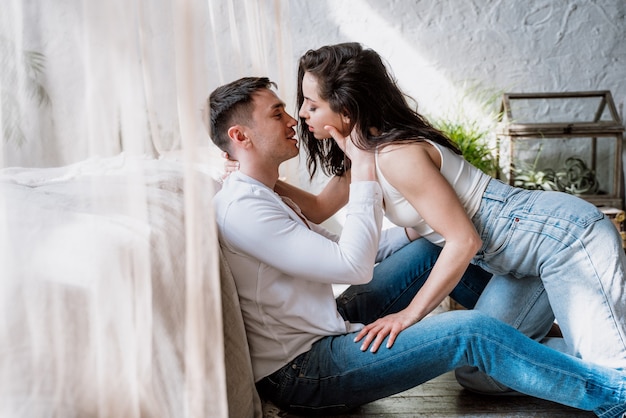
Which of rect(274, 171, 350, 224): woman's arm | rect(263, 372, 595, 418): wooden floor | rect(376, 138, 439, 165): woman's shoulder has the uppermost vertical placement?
rect(376, 138, 439, 165): woman's shoulder

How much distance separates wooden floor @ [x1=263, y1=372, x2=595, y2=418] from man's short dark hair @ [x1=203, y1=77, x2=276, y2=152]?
2.36ft

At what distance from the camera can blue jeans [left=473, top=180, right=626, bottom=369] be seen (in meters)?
1.71

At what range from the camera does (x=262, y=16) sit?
2309mm

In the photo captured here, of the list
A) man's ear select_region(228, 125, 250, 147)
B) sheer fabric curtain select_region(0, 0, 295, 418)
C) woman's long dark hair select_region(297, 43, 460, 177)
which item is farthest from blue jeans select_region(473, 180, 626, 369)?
sheer fabric curtain select_region(0, 0, 295, 418)

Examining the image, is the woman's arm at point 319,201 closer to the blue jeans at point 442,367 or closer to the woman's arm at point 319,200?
the woman's arm at point 319,200

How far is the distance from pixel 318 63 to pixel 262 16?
0.53 m

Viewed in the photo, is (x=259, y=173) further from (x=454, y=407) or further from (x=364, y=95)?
(x=454, y=407)

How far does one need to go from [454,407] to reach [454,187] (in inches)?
23.2

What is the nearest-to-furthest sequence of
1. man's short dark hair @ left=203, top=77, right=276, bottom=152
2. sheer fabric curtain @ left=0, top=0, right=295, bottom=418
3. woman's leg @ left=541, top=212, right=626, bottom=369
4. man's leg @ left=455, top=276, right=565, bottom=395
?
sheer fabric curtain @ left=0, top=0, right=295, bottom=418, woman's leg @ left=541, top=212, right=626, bottom=369, man's short dark hair @ left=203, top=77, right=276, bottom=152, man's leg @ left=455, top=276, right=565, bottom=395

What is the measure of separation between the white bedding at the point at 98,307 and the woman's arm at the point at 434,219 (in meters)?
0.65

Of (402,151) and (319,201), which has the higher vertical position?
(402,151)

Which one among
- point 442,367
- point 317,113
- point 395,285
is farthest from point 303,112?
point 442,367

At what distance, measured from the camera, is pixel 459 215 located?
1724 millimetres

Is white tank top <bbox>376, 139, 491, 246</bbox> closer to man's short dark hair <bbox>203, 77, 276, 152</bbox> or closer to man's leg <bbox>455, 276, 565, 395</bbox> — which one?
man's leg <bbox>455, 276, 565, 395</bbox>
